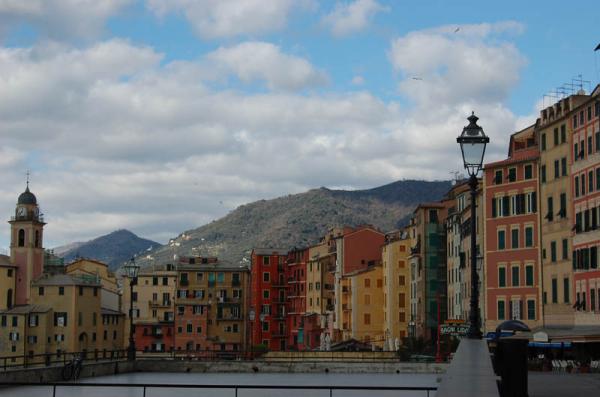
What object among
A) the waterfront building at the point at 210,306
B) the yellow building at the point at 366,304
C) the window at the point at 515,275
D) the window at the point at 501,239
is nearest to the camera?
the window at the point at 515,275

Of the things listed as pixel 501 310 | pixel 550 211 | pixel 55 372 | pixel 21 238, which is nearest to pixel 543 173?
pixel 550 211

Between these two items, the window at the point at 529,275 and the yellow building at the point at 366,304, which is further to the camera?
the yellow building at the point at 366,304

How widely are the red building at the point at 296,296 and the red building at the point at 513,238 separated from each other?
73.7m

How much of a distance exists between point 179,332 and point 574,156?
98.7m

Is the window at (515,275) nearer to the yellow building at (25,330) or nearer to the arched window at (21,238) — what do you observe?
the yellow building at (25,330)

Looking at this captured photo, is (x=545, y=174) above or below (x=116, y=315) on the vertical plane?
above

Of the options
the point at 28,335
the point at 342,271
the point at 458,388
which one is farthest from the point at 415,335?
the point at 458,388

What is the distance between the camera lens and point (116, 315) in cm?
16138

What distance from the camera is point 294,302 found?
167375 millimetres

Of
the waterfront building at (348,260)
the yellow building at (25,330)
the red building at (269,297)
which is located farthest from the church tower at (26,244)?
the waterfront building at (348,260)

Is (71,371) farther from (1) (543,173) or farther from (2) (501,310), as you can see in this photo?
(2) (501,310)

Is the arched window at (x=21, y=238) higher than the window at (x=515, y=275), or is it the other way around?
the arched window at (x=21, y=238)

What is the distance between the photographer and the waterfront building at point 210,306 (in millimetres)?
162500

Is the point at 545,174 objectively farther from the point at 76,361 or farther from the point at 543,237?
the point at 76,361
